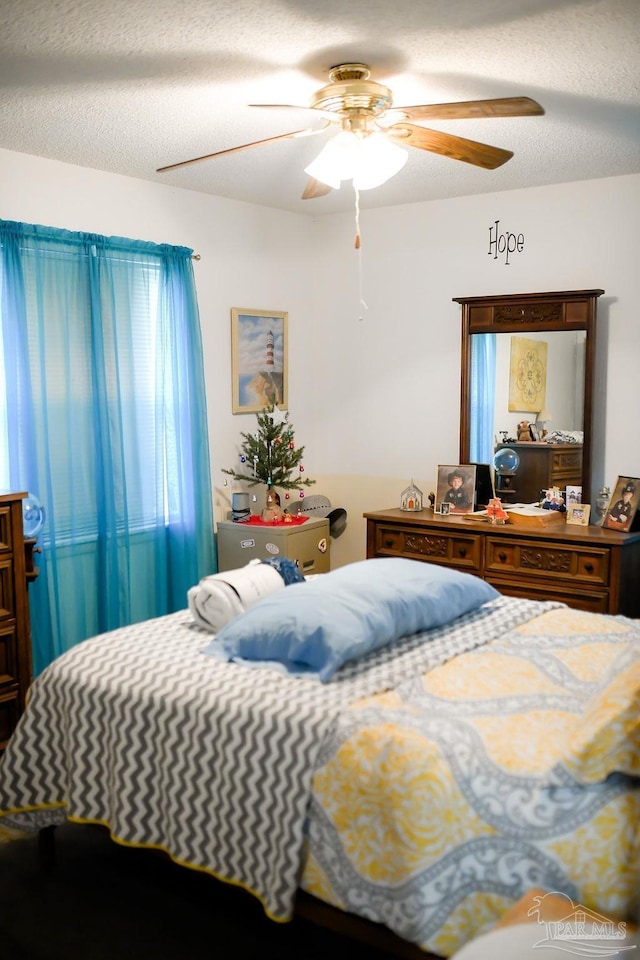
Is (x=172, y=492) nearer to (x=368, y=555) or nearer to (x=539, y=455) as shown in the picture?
(x=368, y=555)

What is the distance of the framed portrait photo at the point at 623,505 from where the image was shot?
396 cm

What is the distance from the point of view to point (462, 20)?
2.37m

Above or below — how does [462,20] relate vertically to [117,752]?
above

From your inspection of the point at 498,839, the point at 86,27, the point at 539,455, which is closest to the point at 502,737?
the point at 498,839

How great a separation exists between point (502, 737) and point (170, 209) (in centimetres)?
337

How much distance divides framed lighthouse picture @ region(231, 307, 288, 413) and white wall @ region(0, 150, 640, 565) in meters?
0.06

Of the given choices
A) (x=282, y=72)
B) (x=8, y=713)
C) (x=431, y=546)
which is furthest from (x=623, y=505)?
(x=8, y=713)

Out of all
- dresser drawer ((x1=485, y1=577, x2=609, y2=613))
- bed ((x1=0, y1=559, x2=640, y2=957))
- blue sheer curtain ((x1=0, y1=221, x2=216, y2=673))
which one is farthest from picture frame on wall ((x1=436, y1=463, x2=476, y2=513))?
bed ((x1=0, y1=559, x2=640, y2=957))

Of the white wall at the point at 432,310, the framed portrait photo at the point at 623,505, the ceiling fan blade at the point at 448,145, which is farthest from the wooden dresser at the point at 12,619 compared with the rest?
the framed portrait photo at the point at 623,505

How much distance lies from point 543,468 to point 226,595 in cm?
224

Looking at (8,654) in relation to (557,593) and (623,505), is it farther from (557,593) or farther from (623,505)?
(623,505)

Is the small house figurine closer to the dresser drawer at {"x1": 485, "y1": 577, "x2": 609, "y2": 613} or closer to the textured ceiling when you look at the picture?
Answer: the dresser drawer at {"x1": 485, "y1": 577, "x2": 609, "y2": 613}

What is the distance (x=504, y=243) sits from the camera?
4.55 metres

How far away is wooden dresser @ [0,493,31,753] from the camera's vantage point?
10.7 ft
